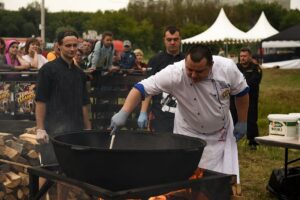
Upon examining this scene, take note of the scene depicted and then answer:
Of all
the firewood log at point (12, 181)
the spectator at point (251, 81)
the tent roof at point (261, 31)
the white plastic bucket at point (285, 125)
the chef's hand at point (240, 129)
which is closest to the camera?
the chef's hand at point (240, 129)

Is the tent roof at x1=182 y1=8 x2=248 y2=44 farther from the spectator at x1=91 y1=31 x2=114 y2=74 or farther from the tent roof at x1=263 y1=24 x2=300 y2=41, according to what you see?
the spectator at x1=91 y1=31 x2=114 y2=74

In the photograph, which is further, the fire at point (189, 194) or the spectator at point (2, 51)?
the spectator at point (2, 51)

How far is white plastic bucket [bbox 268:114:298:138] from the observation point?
5.26 m

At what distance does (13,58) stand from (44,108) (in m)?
3.82

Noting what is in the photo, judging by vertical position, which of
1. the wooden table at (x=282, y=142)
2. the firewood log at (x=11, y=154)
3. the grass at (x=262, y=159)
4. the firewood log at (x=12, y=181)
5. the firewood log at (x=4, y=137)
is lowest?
the grass at (x=262, y=159)

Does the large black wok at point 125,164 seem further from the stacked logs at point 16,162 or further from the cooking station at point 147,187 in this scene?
the stacked logs at point 16,162

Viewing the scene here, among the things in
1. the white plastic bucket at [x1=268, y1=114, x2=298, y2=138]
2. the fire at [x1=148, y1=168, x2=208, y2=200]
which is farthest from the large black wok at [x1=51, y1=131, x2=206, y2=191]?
the white plastic bucket at [x1=268, y1=114, x2=298, y2=138]

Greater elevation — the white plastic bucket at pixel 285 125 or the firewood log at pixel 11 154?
the white plastic bucket at pixel 285 125

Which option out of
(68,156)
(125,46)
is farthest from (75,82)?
(125,46)

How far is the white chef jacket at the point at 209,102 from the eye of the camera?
365 cm

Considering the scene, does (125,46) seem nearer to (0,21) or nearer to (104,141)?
(104,141)

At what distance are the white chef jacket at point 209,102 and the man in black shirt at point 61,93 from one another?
41.4 inches

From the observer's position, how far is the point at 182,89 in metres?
3.70

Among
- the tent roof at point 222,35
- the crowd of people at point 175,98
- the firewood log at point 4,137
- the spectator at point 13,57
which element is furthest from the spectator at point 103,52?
the tent roof at point 222,35
